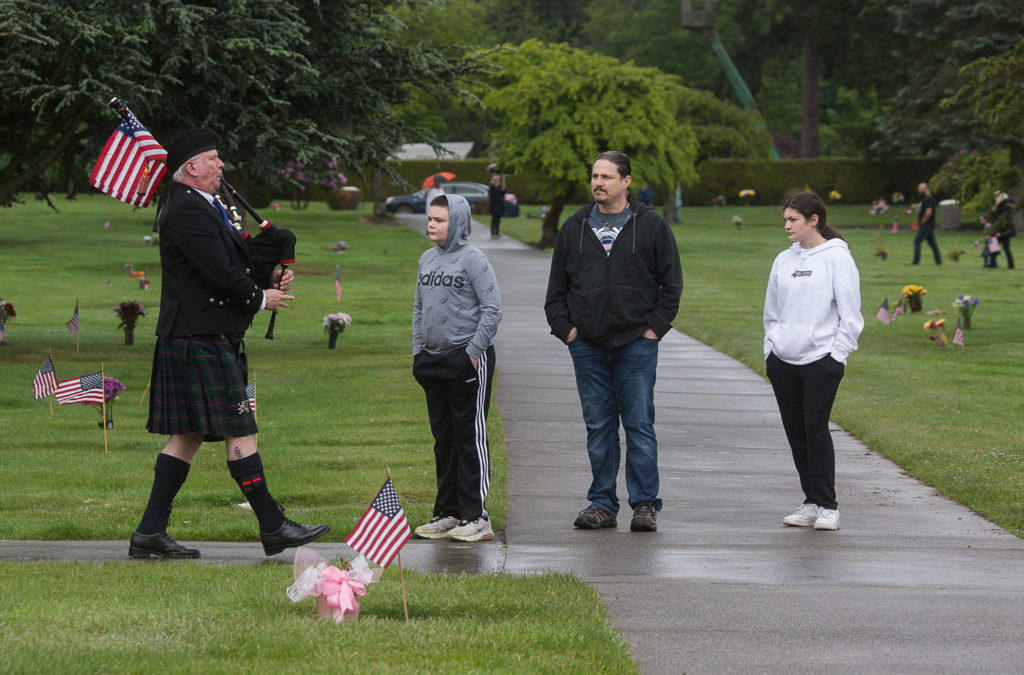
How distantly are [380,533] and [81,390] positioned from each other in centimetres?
575

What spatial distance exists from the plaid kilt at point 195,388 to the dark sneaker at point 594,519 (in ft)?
6.70

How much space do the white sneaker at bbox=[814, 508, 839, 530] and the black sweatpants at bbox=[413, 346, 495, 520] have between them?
186 cm

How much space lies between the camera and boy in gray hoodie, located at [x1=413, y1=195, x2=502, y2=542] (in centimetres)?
741

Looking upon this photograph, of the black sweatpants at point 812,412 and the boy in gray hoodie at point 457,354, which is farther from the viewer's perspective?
the black sweatpants at point 812,412

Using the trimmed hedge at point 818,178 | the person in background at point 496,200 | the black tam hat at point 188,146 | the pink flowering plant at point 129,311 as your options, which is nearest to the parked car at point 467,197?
the trimmed hedge at point 818,178

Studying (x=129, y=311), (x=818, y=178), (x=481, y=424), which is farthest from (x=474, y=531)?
(x=818, y=178)

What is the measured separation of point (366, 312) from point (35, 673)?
1873cm

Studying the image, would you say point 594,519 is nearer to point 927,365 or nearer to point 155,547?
point 155,547

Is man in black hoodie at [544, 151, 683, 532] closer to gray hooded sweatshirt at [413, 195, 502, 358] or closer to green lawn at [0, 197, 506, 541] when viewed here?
gray hooded sweatshirt at [413, 195, 502, 358]

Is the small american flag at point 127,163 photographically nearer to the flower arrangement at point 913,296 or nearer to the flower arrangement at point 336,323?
the flower arrangement at point 336,323

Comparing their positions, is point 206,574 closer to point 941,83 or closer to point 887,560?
point 887,560

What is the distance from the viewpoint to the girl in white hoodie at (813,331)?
788cm

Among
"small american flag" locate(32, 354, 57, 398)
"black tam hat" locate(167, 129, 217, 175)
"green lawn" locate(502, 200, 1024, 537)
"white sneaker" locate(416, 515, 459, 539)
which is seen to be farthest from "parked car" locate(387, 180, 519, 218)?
"black tam hat" locate(167, 129, 217, 175)

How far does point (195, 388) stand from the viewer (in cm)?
669
